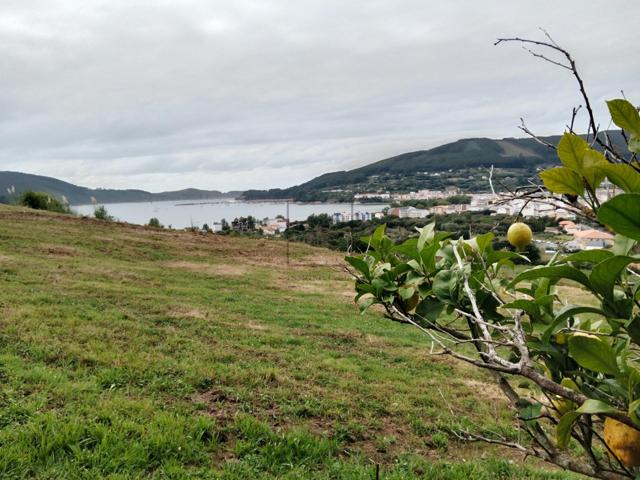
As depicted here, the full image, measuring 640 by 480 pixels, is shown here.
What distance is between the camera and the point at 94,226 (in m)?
19.4

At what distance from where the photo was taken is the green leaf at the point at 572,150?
0.62m

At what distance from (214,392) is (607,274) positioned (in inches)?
155

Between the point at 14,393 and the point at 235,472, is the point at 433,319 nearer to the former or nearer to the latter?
the point at 235,472

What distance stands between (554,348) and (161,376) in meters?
4.07

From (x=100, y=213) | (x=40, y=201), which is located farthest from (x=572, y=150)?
(x=40, y=201)

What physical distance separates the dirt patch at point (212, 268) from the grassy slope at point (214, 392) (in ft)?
14.1

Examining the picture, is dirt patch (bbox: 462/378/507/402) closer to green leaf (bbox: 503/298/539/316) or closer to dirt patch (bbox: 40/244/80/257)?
green leaf (bbox: 503/298/539/316)

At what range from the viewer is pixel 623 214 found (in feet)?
1.53

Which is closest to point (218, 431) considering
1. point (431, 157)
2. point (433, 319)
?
point (433, 319)

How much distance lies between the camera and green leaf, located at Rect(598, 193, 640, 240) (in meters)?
0.45

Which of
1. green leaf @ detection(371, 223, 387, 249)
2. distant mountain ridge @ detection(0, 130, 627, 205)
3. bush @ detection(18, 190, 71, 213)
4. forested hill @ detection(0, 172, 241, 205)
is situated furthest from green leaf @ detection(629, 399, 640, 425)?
forested hill @ detection(0, 172, 241, 205)

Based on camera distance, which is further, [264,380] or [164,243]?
[164,243]

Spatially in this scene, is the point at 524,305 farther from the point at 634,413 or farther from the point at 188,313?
the point at 188,313

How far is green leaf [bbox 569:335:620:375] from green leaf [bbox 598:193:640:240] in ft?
0.58
